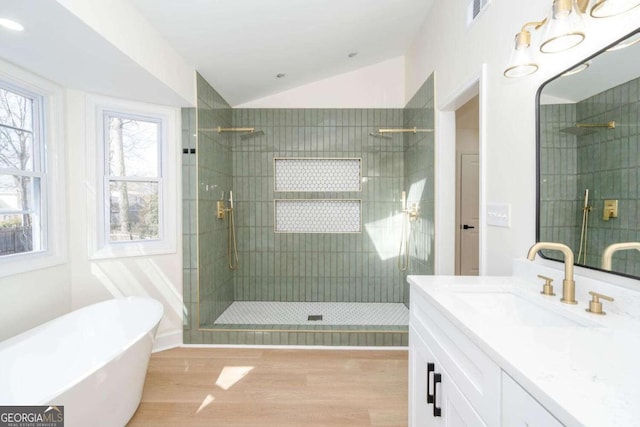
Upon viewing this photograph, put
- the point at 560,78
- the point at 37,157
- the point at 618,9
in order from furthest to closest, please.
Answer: the point at 37,157, the point at 560,78, the point at 618,9

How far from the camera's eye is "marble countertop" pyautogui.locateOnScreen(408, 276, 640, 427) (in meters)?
0.49

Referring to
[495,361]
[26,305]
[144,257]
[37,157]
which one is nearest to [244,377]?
[144,257]

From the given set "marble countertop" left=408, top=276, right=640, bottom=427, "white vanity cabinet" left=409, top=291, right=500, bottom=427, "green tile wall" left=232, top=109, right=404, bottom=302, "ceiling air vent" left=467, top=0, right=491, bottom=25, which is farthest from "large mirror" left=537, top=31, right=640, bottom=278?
"green tile wall" left=232, top=109, right=404, bottom=302

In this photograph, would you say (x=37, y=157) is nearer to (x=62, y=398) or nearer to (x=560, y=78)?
(x=62, y=398)

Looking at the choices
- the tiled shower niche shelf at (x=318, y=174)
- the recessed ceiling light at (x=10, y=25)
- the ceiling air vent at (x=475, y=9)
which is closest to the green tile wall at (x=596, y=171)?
the ceiling air vent at (x=475, y=9)

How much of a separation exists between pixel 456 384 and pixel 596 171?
0.91 meters

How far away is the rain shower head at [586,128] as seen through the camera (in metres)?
0.99

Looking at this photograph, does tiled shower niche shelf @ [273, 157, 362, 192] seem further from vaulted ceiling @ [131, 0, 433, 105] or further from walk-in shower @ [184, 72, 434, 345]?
vaulted ceiling @ [131, 0, 433, 105]

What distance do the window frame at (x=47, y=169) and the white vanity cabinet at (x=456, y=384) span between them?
8.36 feet

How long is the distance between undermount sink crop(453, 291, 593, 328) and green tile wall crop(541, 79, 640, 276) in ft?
0.79

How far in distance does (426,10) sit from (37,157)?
3.38 meters

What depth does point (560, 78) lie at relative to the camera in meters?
1.17

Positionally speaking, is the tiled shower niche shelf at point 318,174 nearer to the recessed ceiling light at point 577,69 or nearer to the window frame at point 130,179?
the window frame at point 130,179

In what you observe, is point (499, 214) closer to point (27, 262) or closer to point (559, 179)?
point (559, 179)
